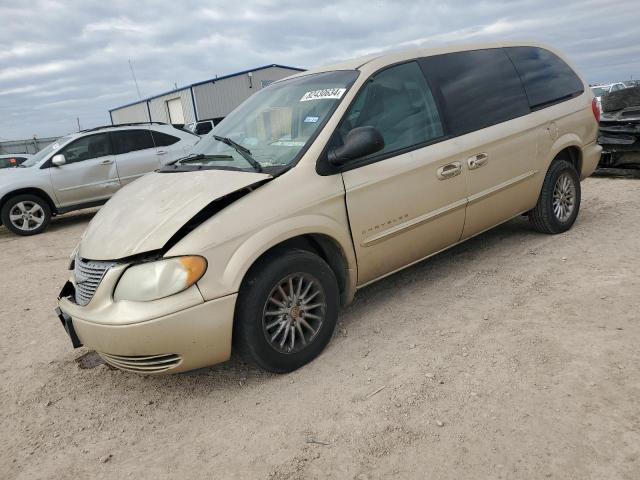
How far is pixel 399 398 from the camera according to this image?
261cm

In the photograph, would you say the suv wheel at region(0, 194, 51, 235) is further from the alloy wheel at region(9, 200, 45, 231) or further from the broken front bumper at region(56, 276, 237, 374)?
the broken front bumper at region(56, 276, 237, 374)

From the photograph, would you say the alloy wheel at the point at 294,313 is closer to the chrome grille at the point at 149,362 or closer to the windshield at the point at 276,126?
the chrome grille at the point at 149,362

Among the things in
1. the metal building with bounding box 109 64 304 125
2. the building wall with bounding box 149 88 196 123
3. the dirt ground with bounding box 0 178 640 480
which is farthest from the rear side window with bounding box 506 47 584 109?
the building wall with bounding box 149 88 196 123

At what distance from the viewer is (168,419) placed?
272 centimetres

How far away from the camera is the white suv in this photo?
8.41 metres

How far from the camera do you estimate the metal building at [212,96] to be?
83.8ft

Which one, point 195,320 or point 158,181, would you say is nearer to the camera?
point 195,320

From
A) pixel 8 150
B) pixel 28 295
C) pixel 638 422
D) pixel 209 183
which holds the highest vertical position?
pixel 8 150

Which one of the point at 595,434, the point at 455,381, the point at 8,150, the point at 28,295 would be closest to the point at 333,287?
the point at 455,381

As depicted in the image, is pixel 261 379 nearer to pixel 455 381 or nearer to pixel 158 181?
pixel 455 381

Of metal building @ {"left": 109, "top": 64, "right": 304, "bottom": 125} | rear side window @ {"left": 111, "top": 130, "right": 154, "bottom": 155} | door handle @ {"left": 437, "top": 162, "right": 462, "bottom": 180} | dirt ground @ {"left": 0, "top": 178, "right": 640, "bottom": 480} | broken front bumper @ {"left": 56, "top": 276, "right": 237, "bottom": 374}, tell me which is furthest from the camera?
metal building @ {"left": 109, "top": 64, "right": 304, "bottom": 125}

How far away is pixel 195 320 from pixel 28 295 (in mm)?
3513

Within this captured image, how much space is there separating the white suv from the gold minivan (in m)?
5.79

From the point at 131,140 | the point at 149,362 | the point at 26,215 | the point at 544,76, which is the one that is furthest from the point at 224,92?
the point at 149,362
